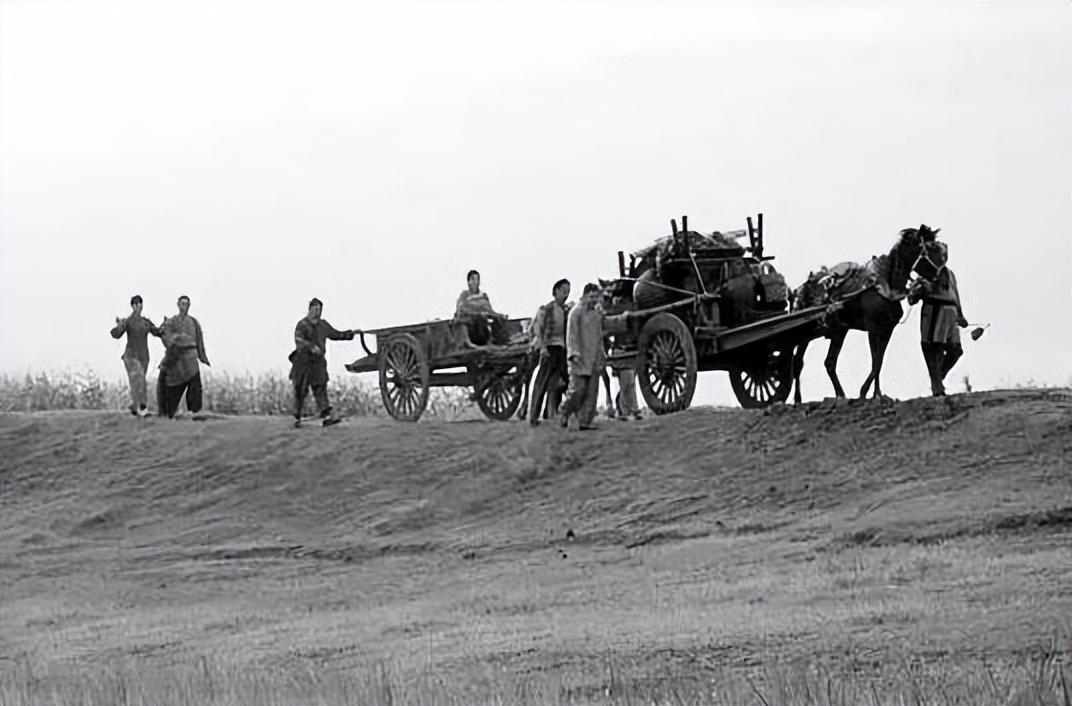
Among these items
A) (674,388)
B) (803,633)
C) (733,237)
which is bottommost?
(803,633)

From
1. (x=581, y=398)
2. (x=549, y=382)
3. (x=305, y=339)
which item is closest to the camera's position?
(x=581, y=398)

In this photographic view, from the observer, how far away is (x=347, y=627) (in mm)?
16766

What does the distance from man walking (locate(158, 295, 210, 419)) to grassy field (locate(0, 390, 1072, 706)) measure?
71 centimetres

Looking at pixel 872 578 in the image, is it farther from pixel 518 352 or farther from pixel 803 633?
pixel 518 352

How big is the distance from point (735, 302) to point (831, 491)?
4.26 meters

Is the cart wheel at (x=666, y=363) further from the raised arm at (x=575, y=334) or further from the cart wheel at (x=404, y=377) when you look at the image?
the cart wheel at (x=404, y=377)

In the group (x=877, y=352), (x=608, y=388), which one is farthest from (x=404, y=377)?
(x=877, y=352)

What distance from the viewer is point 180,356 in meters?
27.7

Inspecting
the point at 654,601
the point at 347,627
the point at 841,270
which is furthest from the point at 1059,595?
the point at 841,270

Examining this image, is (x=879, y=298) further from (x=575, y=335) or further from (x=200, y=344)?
Answer: (x=200, y=344)

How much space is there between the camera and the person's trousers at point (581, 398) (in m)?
23.8

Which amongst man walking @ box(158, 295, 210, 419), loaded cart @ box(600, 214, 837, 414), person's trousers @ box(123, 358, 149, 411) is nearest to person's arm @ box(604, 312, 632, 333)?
loaded cart @ box(600, 214, 837, 414)

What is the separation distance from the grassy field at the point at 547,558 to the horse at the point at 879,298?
2.48ft

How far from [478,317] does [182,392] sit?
4091 millimetres
